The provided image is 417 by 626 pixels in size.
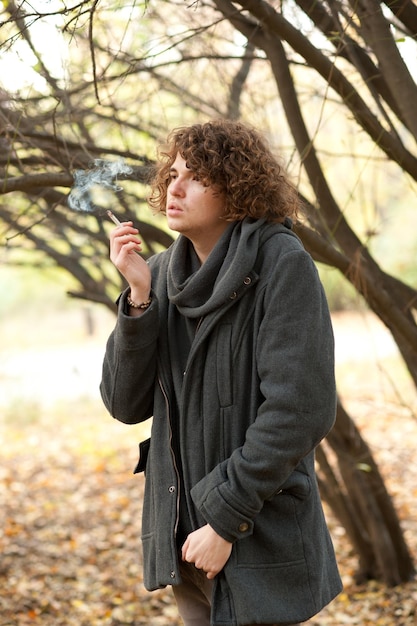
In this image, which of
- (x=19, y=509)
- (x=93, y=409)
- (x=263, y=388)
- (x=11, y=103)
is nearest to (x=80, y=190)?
(x=11, y=103)

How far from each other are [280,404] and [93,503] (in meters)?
5.30

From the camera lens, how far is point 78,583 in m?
4.87

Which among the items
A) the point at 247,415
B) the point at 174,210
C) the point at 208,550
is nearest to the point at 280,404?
the point at 247,415

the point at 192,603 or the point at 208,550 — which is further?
the point at 192,603

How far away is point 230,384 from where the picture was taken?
1.85 metres

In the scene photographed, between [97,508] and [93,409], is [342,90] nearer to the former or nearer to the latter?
[97,508]

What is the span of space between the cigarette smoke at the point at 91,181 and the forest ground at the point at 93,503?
1.39m

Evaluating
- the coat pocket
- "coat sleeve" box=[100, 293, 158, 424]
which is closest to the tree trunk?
the coat pocket

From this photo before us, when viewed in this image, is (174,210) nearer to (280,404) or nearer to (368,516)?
(280,404)

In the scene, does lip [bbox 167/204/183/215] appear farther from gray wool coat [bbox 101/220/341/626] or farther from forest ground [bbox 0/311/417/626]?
forest ground [bbox 0/311/417/626]

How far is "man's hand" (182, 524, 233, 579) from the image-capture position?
70.6 inches

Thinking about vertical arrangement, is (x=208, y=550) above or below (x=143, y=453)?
below

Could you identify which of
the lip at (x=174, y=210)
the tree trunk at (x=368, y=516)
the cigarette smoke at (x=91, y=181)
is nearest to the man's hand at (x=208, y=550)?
the lip at (x=174, y=210)

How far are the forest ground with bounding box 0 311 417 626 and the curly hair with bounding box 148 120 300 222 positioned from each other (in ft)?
5.40
